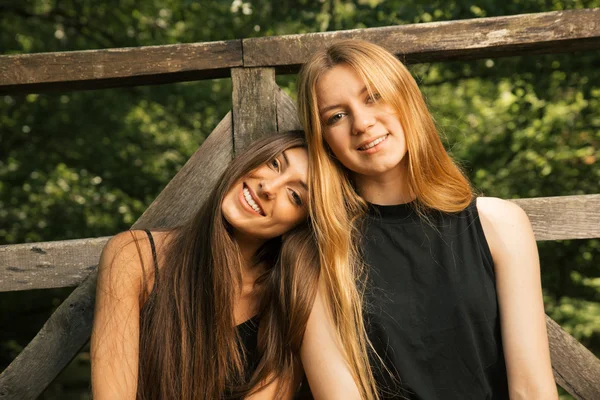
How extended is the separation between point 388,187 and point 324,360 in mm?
636

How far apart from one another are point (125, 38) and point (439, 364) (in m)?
3.83

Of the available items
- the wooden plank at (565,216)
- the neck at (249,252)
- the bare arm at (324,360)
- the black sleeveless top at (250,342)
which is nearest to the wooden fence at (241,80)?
the wooden plank at (565,216)

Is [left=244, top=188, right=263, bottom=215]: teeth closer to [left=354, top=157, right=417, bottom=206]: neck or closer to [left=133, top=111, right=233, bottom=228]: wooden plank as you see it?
[left=133, top=111, right=233, bottom=228]: wooden plank

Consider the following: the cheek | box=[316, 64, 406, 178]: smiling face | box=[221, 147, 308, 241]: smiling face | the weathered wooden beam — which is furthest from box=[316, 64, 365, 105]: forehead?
the weathered wooden beam

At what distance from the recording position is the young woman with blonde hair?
2188 millimetres

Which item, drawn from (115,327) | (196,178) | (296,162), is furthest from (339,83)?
(115,327)

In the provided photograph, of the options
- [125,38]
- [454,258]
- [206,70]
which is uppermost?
[125,38]

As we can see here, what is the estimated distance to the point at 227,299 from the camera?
2.33 metres

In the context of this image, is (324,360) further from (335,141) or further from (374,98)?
(374,98)

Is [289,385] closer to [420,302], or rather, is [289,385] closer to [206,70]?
[420,302]

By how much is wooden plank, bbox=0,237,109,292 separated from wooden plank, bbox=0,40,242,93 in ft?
1.81

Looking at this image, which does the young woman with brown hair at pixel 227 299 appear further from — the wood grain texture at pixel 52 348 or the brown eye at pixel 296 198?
the wood grain texture at pixel 52 348

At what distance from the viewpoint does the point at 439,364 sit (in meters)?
2.24

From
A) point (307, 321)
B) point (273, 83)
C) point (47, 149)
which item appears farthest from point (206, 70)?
point (47, 149)
